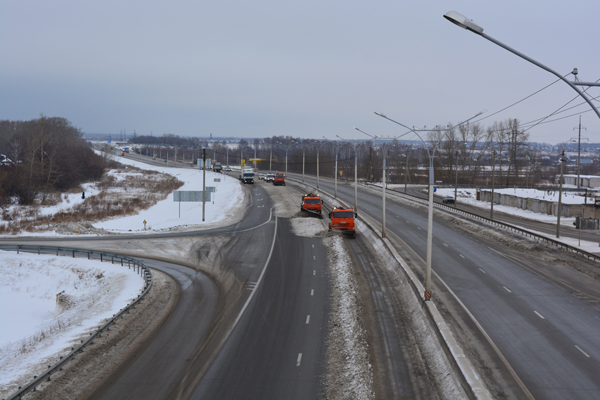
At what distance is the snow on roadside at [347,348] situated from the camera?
39.4ft

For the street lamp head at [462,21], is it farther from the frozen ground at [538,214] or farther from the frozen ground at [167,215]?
the frozen ground at [167,215]

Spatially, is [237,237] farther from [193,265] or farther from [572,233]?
[572,233]

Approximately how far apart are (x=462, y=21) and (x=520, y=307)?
47.5ft

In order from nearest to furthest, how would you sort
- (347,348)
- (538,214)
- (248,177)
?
(347,348) < (538,214) < (248,177)

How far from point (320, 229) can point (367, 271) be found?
1481 cm

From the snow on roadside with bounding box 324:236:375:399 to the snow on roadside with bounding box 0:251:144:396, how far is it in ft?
27.8

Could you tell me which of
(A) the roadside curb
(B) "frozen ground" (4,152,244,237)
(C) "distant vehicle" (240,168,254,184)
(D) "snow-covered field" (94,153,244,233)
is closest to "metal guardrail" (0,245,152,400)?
(B) "frozen ground" (4,152,244,237)

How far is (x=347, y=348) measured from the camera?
14.8 m

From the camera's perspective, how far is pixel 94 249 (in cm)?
3341

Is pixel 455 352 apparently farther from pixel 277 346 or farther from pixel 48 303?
pixel 48 303

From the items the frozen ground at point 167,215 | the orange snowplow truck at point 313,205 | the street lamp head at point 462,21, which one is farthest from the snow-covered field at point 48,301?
the street lamp head at point 462,21

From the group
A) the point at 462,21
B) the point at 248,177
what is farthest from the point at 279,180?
the point at 462,21

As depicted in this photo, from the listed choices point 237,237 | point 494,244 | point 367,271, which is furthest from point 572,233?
point 237,237

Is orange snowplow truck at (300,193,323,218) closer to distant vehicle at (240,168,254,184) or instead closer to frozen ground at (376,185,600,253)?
frozen ground at (376,185,600,253)
